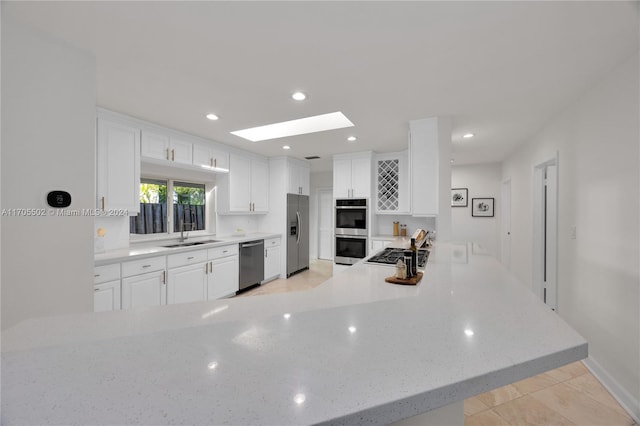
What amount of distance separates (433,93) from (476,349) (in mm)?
2176

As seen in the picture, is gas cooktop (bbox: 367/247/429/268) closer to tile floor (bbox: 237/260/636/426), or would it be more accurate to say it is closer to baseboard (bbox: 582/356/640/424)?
tile floor (bbox: 237/260/636/426)

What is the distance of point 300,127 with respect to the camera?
11.6 ft

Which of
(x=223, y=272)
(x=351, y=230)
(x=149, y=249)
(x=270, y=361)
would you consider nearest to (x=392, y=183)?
(x=351, y=230)

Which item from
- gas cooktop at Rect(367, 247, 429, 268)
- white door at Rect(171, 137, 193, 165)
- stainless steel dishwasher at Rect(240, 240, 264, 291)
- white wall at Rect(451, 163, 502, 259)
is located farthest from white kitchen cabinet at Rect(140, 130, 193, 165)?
white wall at Rect(451, 163, 502, 259)

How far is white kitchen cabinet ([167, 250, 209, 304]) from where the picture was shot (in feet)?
10.1

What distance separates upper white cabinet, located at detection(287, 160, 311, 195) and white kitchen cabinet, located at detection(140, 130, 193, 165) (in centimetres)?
183

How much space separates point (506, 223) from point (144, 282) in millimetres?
5726

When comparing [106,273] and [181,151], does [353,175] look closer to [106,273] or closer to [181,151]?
[181,151]

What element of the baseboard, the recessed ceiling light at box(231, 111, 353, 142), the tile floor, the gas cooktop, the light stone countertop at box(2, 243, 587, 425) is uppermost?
the recessed ceiling light at box(231, 111, 353, 142)

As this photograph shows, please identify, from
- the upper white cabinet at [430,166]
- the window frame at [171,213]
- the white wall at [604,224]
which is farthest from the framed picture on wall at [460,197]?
the window frame at [171,213]

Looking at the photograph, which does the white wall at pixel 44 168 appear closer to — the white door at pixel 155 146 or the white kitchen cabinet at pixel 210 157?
the white door at pixel 155 146

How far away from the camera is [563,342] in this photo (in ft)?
2.27

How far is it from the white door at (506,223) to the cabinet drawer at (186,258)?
496 centimetres

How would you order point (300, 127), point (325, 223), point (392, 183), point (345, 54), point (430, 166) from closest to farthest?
point (345, 54), point (430, 166), point (300, 127), point (392, 183), point (325, 223)
